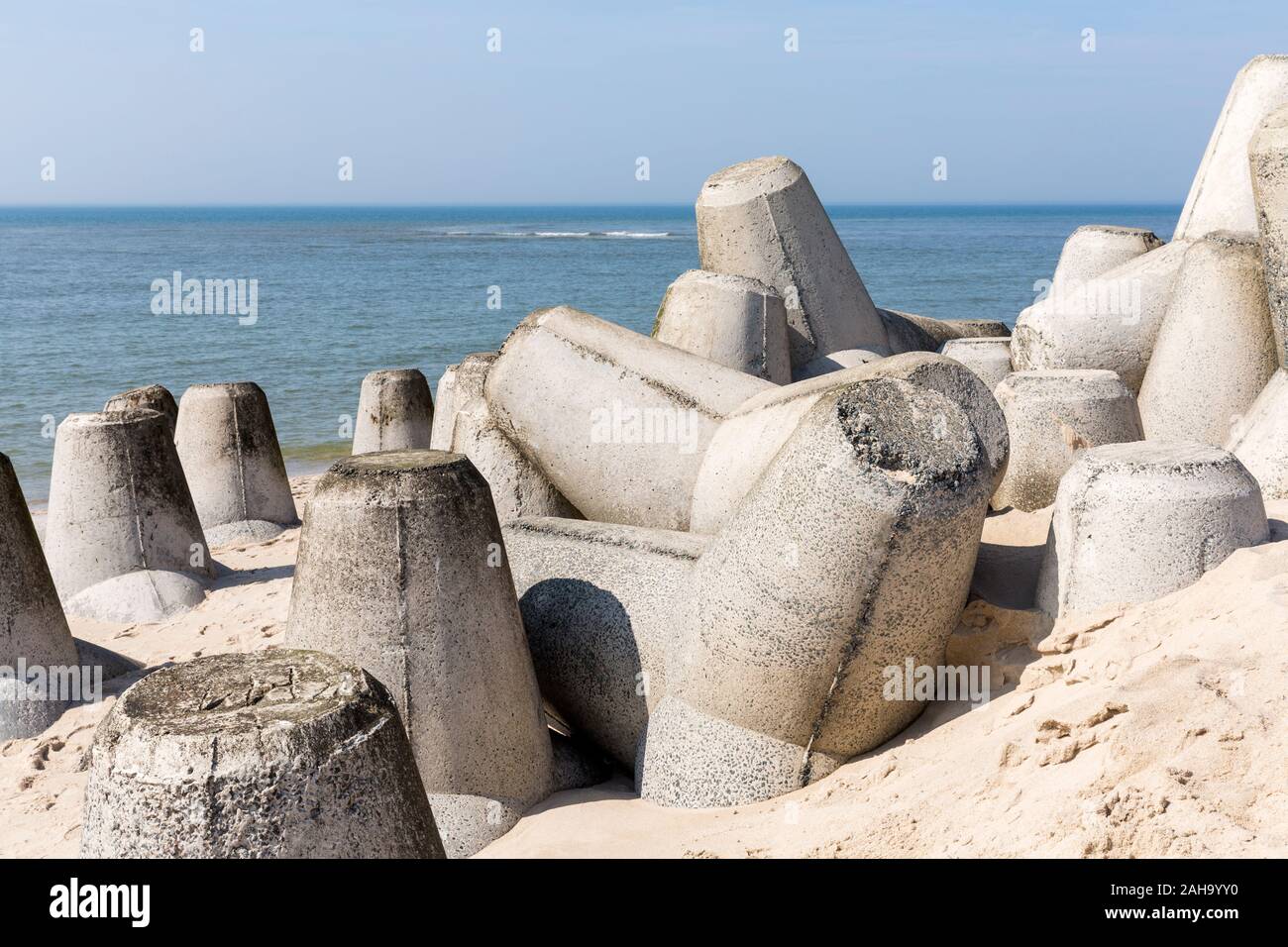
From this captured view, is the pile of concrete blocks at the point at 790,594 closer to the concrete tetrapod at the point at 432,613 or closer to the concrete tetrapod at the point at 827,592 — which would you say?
the concrete tetrapod at the point at 827,592

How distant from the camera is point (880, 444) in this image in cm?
340

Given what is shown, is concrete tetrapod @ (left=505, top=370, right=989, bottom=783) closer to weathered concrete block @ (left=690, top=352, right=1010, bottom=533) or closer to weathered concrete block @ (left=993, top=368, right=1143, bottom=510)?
weathered concrete block @ (left=690, top=352, right=1010, bottom=533)

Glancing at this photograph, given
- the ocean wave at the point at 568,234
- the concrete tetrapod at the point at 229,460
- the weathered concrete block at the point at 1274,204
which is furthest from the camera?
the ocean wave at the point at 568,234

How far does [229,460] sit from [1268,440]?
249 inches

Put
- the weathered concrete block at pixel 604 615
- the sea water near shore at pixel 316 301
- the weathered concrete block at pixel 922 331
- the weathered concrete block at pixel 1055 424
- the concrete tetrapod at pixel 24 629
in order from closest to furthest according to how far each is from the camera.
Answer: the weathered concrete block at pixel 604 615 → the weathered concrete block at pixel 1055 424 → the concrete tetrapod at pixel 24 629 → the weathered concrete block at pixel 922 331 → the sea water near shore at pixel 316 301

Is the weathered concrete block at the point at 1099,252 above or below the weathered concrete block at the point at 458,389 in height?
above

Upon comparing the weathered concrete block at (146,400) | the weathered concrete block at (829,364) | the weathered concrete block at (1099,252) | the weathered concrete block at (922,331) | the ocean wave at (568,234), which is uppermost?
the ocean wave at (568,234)

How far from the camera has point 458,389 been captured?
20.3ft

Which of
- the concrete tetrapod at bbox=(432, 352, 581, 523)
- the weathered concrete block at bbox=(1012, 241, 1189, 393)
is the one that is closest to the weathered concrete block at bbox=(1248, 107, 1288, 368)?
the weathered concrete block at bbox=(1012, 241, 1189, 393)

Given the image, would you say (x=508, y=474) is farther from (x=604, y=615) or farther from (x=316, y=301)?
(x=316, y=301)

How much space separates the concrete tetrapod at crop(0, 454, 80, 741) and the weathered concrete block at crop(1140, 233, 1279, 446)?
4.92 m

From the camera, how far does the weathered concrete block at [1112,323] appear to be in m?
5.67

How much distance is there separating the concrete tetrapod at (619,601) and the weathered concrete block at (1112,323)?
1833 millimetres

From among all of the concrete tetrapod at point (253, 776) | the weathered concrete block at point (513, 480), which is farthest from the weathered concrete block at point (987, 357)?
the concrete tetrapod at point (253, 776)
